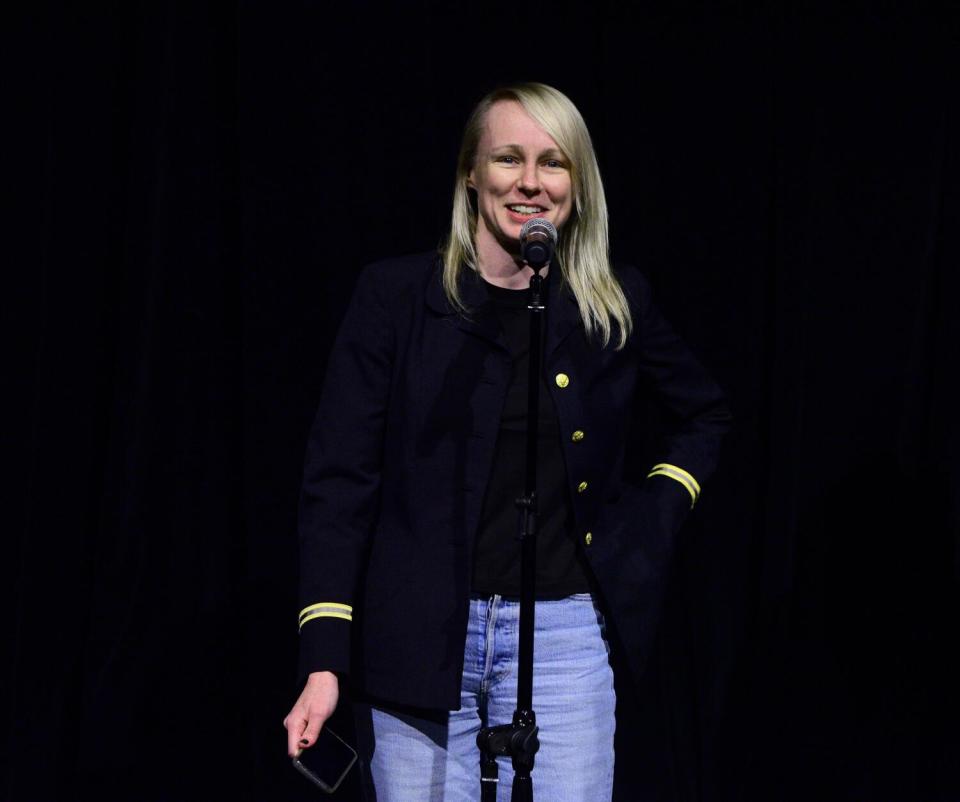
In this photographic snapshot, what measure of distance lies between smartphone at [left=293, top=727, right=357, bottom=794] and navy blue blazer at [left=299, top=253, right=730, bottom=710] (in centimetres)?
10

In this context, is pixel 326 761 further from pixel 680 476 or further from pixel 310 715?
pixel 680 476

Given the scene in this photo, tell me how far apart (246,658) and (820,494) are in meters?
1.34

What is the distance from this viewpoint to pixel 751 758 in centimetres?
274

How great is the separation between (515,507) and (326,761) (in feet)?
1.33

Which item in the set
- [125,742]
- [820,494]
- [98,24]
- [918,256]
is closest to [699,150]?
[918,256]

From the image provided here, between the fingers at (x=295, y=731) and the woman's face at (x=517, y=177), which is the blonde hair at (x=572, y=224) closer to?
the woman's face at (x=517, y=177)

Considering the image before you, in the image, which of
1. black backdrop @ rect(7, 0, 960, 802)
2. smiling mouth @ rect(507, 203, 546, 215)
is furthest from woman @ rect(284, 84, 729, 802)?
black backdrop @ rect(7, 0, 960, 802)

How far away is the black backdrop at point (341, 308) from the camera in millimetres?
2316

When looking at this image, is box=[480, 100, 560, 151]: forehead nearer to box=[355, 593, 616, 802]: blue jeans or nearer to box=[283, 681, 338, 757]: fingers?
box=[355, 593, 616, 802]: blue jeans

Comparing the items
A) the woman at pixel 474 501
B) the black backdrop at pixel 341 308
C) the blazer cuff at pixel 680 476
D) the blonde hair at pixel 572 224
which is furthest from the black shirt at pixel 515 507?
the black backdrop at pixel 341 308

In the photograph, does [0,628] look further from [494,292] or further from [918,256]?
[918,256]

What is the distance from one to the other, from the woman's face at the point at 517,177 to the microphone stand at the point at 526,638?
0.78ft

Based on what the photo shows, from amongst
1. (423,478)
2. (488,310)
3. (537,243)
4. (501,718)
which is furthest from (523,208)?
(501,718)

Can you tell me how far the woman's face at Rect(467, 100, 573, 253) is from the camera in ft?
5.43
